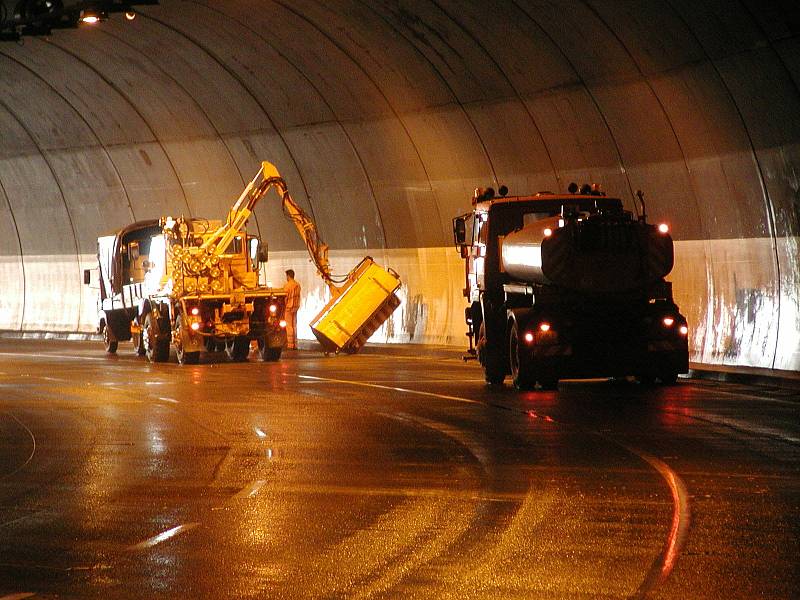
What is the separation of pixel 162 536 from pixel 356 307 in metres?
21.2

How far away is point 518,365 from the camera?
854 inches

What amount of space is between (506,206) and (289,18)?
6155 mm

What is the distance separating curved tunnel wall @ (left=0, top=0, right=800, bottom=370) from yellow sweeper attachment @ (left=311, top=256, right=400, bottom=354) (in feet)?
5.10

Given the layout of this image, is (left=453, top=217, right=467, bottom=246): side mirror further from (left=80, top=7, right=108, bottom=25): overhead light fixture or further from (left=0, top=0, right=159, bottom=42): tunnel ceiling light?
(left=80, top=7, right=108, bottom=25): overhead light fixture

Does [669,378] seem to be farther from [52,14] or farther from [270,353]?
[52,14]

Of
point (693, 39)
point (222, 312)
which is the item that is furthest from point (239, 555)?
point (222, 312)

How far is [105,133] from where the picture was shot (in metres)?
37.6

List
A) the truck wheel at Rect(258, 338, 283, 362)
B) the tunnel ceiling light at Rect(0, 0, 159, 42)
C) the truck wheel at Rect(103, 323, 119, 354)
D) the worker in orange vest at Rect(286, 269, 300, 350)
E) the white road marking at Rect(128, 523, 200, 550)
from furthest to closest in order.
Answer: the truck wheel at Rect(103, 323, 119, 354)
the worker in orange vest at Rect(286, 269, 300, 350)
the truck wheel at Rect(258, 338, 283, 362)
the tunnel ceiling light at Rect(0, 0, 159, 42)
the white road marking at Rect(128, 523, 200, 550)

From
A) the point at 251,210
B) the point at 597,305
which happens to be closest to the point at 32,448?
the point at 597,305

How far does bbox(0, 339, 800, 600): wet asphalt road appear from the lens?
26.2ft

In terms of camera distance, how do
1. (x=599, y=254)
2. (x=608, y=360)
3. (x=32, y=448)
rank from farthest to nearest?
(x=599, y=254), (x=608, y=360), (x=32, y=448)

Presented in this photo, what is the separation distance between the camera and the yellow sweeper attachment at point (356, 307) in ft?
99.5

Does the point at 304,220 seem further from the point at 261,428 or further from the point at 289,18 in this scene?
the point at 261,428

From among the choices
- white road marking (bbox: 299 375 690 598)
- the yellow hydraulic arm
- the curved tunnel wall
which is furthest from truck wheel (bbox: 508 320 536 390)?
the yellow hydraulic arm
